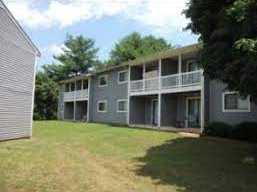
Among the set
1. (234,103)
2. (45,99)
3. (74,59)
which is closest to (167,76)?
(234,103)

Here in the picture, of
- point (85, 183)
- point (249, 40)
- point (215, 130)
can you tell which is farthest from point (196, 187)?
point (215, 130)

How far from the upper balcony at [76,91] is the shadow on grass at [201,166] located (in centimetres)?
2348

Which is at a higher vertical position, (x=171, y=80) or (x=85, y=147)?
(x=171, y=80)

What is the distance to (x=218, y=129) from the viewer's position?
21.5m

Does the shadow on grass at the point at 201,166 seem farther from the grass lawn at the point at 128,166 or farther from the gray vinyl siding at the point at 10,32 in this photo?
the gray vinyl siding at the point at 10,32

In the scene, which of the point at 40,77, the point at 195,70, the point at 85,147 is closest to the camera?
the point at 85,147

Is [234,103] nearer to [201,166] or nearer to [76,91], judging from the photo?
[201,166]

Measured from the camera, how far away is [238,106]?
21.6 m

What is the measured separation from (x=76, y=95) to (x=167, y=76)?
60.2ft

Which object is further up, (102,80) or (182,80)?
(102,80)

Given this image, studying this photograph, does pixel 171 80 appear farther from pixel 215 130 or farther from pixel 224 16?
pixel 224 16

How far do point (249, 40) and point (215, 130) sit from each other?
1153 centimetres

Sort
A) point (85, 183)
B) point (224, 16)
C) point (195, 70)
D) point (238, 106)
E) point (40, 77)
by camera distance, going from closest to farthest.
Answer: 1. point (85, 183)
2. point (224, 16)
3. point (238, 106)
4. point (195, 70)
5. point (40, 77)

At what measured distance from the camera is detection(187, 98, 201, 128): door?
2632 cm
